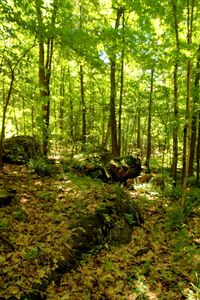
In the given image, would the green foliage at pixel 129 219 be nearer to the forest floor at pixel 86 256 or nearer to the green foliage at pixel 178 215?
the forest floor at pixel 86 256

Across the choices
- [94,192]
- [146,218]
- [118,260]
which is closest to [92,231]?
[118,260]

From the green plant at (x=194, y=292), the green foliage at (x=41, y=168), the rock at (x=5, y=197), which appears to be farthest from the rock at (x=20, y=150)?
the green plant at (x=194, y=292)

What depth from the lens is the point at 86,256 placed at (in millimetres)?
5445

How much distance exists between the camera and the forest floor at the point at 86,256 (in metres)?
4.57

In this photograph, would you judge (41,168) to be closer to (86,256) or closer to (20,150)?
(20,150)

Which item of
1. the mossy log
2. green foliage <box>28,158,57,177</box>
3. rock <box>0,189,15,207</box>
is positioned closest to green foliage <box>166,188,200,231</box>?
the mossy log

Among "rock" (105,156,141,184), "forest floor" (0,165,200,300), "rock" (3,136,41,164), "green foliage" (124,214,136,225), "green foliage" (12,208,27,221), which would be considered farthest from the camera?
"rock" (105,156,141,184)

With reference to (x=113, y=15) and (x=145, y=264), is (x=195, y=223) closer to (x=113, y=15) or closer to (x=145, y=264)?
(x=145, y=264)

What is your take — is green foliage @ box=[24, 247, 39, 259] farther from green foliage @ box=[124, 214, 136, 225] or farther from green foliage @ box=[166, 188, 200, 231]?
green foliage @ box=[166, 188, 200, 231]

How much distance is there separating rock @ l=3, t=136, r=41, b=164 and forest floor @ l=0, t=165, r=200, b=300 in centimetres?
91

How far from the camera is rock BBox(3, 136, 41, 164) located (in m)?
9.31

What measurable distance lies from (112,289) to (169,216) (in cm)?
402

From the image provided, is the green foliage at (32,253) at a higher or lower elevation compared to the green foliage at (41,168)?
lower

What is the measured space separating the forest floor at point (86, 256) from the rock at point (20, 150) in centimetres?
91
